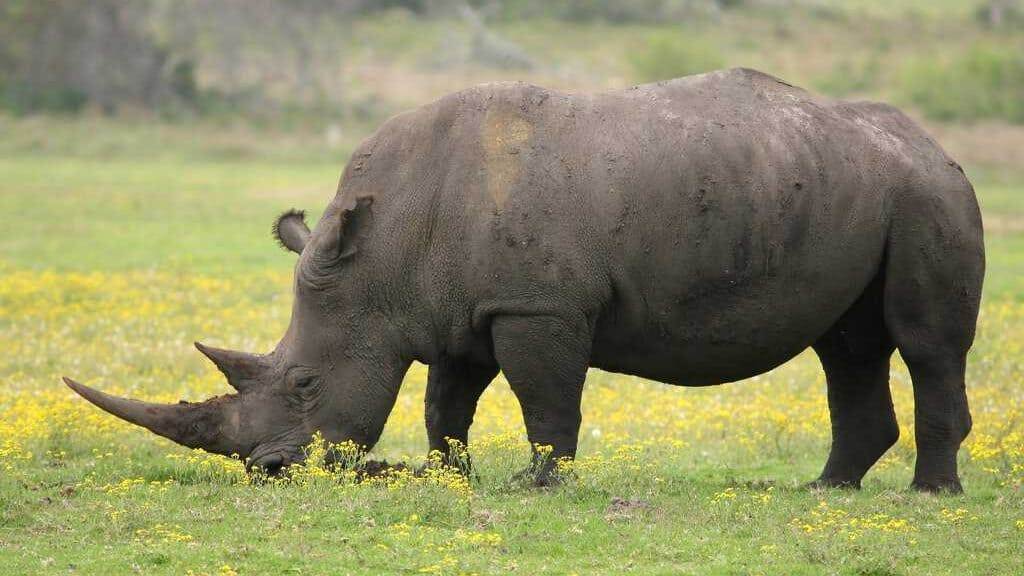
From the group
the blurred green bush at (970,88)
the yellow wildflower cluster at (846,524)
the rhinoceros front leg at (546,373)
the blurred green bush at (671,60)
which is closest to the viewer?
the yellow wildflower cluster at (846,524)

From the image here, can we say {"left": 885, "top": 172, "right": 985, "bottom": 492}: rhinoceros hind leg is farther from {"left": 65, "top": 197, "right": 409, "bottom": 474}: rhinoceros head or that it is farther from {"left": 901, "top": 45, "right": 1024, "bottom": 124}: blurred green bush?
{"left": 901, "top": 45, "right": 1024, "bottom": 124}: blurred green bush

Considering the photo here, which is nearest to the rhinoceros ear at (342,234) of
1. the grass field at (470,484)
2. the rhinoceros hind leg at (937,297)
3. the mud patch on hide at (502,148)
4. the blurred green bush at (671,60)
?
the mud patch on hide at (502,148)

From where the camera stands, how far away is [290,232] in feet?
35.7

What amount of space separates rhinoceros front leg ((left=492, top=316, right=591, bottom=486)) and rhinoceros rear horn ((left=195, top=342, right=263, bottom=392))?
1668 millimetres

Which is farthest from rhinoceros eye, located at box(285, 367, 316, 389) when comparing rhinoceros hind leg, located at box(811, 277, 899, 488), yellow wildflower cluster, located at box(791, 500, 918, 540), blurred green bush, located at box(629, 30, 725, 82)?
blurred green bush, located at box(629, 30, 725, 82)

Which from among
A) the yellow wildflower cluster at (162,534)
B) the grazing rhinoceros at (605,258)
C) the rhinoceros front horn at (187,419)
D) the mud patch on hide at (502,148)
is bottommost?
the yellow wildflower cluster at (162,534)

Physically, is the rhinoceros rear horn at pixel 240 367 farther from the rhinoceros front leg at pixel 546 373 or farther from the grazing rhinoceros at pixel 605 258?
the rhinoceros front leg at pixel 546 373

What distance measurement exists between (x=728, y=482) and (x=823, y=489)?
759mm

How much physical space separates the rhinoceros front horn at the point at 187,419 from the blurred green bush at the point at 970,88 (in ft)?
138

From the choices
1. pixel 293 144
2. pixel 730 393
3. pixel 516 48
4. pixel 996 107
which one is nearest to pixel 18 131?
pixel 293 144

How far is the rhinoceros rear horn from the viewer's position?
1003 centimetres

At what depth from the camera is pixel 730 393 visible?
1597 cm

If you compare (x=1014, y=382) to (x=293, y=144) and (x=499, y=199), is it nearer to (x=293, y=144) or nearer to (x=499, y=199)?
(x=499, y=199)

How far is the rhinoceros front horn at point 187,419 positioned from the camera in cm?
977
